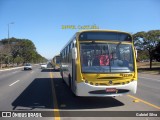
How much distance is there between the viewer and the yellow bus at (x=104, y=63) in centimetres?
1043

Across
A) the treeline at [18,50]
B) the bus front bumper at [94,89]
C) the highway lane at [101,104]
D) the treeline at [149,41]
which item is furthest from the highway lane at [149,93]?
the treeline at [18,50]

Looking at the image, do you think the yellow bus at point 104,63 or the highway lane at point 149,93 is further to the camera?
the highway lane at point 149,93

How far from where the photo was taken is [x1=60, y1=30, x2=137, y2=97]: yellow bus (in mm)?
10430

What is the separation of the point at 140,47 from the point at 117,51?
42.5 metres

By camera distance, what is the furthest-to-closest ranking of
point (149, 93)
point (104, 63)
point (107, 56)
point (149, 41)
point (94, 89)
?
1. point (149, 41)
2. point (149, 93)
3. point (107, 56)
4. point (104, 63)
5. point (94, 89)

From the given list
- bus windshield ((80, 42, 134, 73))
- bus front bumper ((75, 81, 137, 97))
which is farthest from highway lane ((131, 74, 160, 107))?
bus windshield ((80, 42, 134, 73))

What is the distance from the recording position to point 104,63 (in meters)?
10.9

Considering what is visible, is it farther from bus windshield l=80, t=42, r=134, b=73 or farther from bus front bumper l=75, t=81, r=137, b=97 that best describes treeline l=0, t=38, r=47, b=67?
bus front bumper l=75, t=81, r=137, b=97

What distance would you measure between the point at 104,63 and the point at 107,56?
0.33m

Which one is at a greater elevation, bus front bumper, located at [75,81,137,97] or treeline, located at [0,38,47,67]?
treeline, located at [0,38,47,67]

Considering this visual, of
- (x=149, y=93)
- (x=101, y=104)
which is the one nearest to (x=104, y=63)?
(x=101, y=104)

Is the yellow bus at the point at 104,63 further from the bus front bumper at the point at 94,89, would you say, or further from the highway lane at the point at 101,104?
the highway lane at the point at 101,104

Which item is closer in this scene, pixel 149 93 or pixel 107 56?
pixel 107 56

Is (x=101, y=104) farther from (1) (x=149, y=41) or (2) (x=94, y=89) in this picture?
(1) (x=149, y=41)
